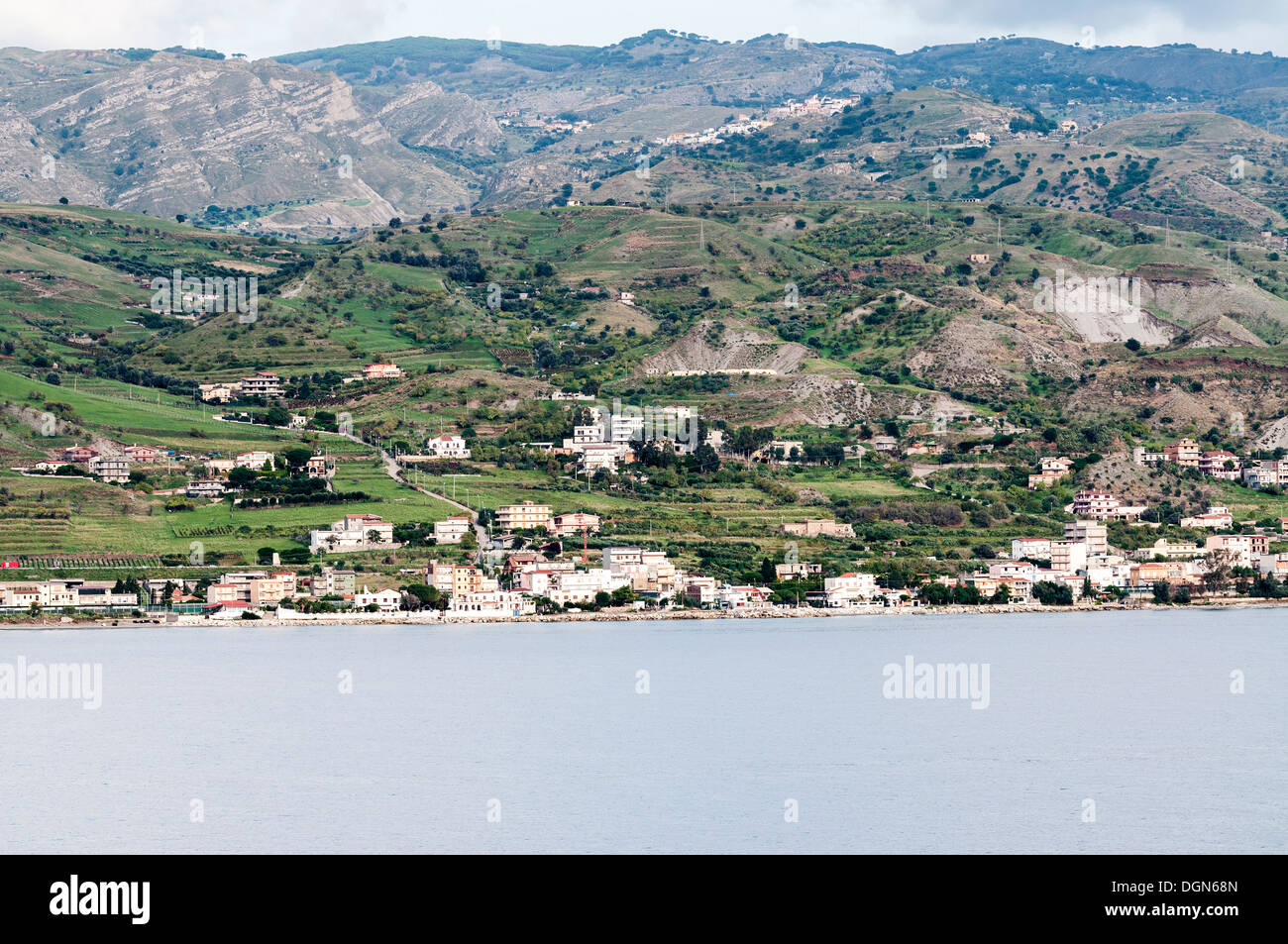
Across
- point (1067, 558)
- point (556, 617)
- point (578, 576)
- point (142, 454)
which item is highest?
point (142, 454)

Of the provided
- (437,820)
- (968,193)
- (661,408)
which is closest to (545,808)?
(437,820)

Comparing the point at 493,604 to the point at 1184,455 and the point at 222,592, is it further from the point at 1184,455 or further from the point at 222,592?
the point at 1184,455

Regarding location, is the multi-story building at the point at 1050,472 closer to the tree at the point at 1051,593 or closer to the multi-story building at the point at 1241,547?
the multi-story building at the point at 1241,547

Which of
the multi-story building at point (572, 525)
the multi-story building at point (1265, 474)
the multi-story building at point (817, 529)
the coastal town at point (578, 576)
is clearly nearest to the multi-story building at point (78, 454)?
the coastal town at point (578, 576)

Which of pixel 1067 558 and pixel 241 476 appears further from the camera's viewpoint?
pixel 241 476

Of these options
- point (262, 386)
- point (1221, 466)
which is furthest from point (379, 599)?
point (1221, 466)

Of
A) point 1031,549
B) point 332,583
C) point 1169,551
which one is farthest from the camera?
point 1169,551

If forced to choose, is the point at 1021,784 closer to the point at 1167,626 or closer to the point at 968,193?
the point at 1167,626
